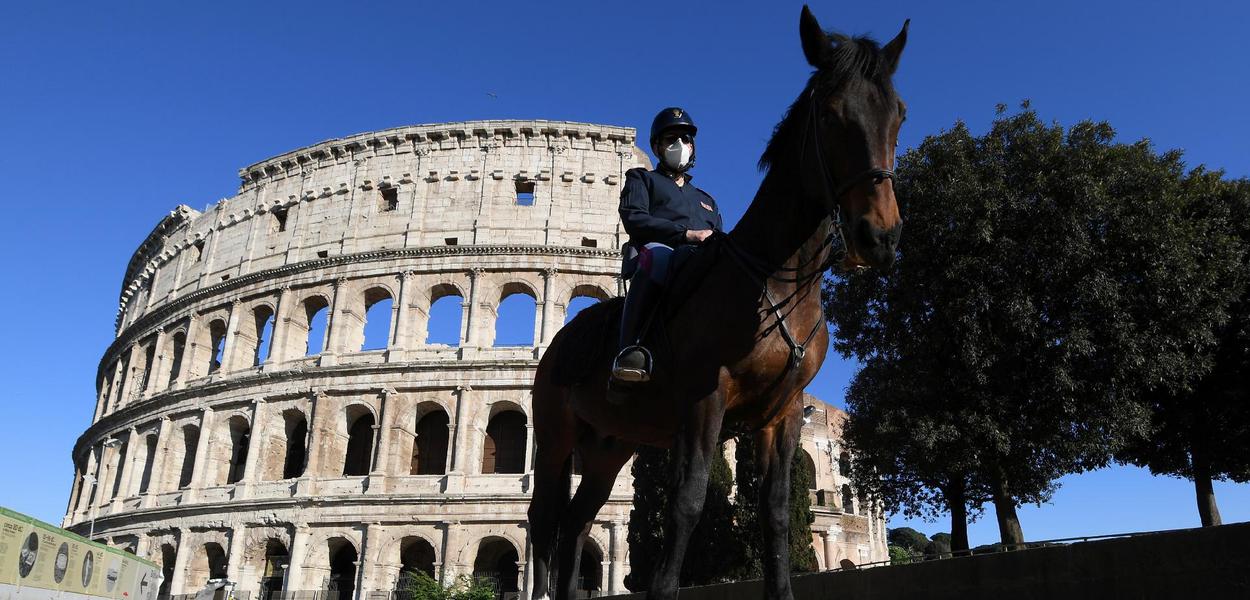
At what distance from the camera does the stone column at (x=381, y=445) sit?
29.5 m

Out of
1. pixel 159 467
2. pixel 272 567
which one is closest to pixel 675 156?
pixel 272 567

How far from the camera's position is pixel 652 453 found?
844 inches

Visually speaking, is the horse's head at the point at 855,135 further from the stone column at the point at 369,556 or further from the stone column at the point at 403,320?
the stone column at the point at 403,320

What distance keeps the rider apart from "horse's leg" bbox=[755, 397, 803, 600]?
726 mm

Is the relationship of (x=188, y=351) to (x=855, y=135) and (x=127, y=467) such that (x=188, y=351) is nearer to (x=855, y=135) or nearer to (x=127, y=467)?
(x=127, y=467)

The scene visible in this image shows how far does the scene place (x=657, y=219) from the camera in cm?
448

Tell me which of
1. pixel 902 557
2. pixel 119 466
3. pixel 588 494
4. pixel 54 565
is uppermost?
pixel 119 466

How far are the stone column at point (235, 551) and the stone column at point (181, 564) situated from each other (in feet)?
7.54

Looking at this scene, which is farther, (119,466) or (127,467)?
(119,466)

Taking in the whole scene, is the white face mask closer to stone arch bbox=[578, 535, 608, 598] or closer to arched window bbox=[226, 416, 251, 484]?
stone arch bbox=[578, 535, 608, 598]

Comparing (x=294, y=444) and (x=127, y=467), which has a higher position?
(x=294, y=444)

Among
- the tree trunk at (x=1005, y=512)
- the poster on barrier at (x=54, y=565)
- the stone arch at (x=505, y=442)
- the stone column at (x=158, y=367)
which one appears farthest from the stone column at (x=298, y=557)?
the tree trunk at (x=1005, y=512)

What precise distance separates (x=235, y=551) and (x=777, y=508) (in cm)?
3139

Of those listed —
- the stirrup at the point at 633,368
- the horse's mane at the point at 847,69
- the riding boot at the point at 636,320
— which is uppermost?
the horse's mane at the point at 847,69
